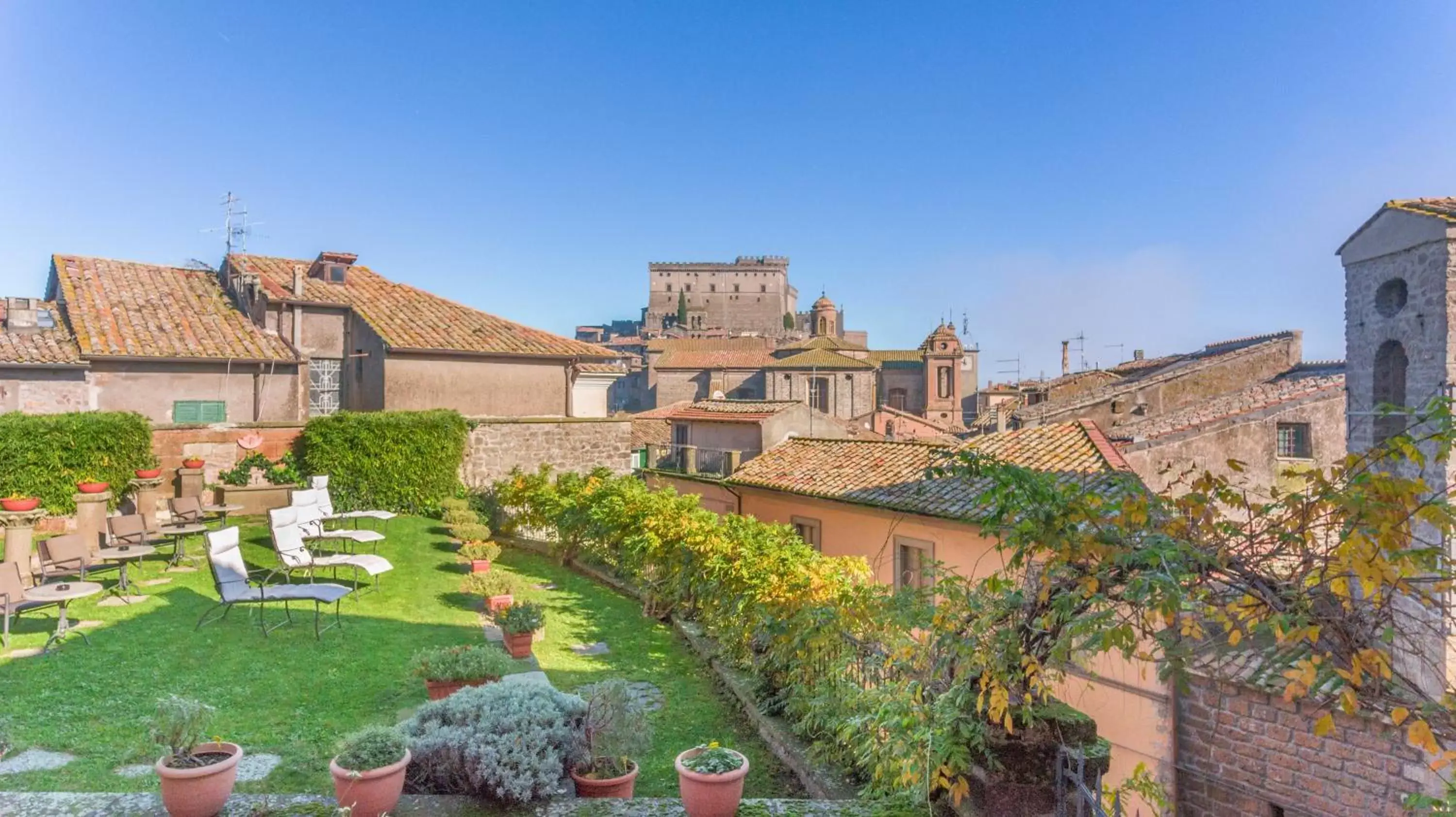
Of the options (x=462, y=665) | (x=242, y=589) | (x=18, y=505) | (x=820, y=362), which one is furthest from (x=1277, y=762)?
(x=820, y=362)

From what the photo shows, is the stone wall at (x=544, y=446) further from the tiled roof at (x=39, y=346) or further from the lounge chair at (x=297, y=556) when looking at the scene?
the lounge chair at (x=297, y=556)

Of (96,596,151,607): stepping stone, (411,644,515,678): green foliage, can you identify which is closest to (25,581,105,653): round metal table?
(96,596,151,607): stepping stone

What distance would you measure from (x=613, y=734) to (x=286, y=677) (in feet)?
13.2

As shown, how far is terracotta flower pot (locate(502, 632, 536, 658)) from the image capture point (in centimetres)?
819

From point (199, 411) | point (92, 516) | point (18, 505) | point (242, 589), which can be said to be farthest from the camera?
point (199, 411)

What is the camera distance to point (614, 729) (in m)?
4.74

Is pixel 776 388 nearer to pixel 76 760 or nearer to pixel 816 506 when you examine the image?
pixel 816 506

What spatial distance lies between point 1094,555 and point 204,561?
1261cm

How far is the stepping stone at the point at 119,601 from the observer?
909cm

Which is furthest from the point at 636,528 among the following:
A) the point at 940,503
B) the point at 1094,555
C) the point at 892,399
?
the point at 892,399

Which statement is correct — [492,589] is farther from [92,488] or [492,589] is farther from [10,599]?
[92,488]

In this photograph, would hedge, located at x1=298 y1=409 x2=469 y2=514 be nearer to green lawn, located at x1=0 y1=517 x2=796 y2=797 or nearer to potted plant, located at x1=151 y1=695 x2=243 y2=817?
green lawn, located at x1=0 y1=517 x2=796 y2=797

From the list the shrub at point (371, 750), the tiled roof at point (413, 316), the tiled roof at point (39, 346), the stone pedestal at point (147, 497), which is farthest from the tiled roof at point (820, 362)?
the shrub at point (371, 750)

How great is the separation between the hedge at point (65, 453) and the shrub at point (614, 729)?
43.3 feet
